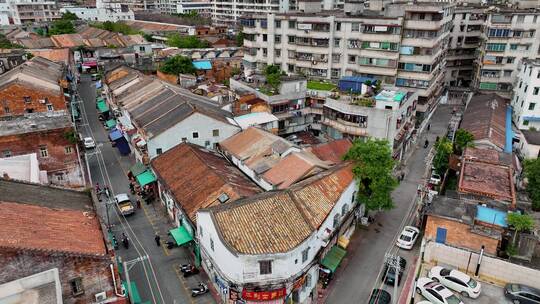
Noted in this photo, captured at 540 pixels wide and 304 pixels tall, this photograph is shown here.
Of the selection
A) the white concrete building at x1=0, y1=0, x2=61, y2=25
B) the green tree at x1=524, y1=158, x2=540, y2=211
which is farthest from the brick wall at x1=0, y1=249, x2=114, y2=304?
the white concrete building at x1=0, y1=0, x2=61, y2=25

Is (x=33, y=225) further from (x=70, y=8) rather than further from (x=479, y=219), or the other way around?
(x=70, y=8)

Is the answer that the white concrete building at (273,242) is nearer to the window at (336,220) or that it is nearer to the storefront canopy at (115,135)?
the window at (336,220)

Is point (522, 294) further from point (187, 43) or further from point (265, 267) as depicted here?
point (187, 43)

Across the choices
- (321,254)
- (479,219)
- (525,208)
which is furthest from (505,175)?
(321,254)

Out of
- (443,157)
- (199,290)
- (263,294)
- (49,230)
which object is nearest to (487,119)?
(443,157)

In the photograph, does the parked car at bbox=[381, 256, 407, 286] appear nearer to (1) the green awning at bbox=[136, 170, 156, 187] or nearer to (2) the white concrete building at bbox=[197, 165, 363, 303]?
(2) the white concrete building at bbox=[197, 165, 363, 303]
